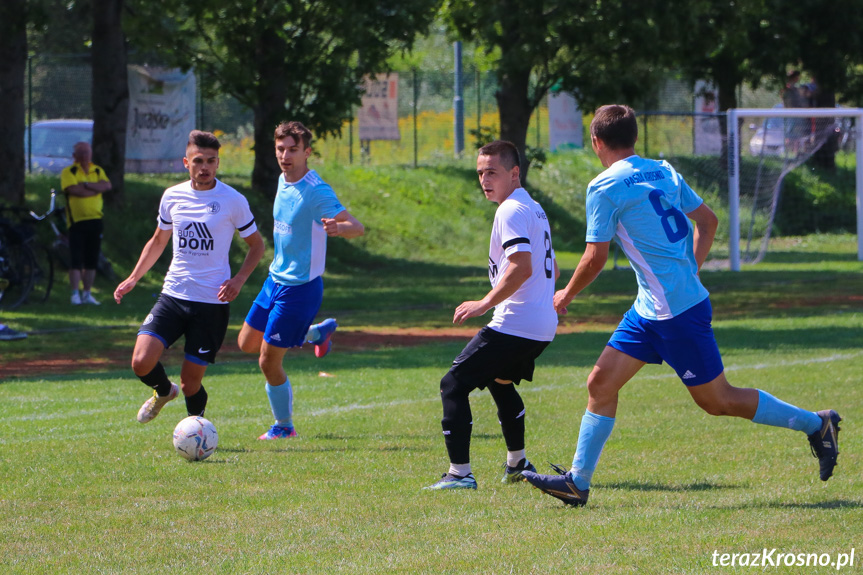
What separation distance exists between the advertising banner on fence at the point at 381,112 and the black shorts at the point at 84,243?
14.7 m

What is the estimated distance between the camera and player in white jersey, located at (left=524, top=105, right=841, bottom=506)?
5.61 m

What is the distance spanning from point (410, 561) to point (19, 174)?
56.4ft

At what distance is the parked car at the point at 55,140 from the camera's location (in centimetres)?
2616

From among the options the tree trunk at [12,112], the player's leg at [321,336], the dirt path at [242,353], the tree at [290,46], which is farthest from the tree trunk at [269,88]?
the player's leg at [321,336]

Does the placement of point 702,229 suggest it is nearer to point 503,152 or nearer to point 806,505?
point 503,152

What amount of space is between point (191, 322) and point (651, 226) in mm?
3466

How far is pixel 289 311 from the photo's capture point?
26.0 ft

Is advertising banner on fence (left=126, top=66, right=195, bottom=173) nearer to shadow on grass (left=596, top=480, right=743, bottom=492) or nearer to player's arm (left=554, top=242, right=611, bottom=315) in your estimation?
shadow on grass (left=596, top=480, right=743, bottom=492)

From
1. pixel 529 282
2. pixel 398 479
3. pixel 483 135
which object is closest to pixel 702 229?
pixel 529 282

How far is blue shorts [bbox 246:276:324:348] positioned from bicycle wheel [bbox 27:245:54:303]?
407 inches

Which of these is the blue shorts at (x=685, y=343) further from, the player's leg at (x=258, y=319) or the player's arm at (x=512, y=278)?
the player's leg at (x=258, y=319)

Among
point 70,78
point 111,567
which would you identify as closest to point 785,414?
point 111,567

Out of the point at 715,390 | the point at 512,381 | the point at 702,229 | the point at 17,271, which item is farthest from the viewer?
the point at 17,271

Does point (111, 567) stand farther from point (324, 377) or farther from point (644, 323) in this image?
point (324, 377)
